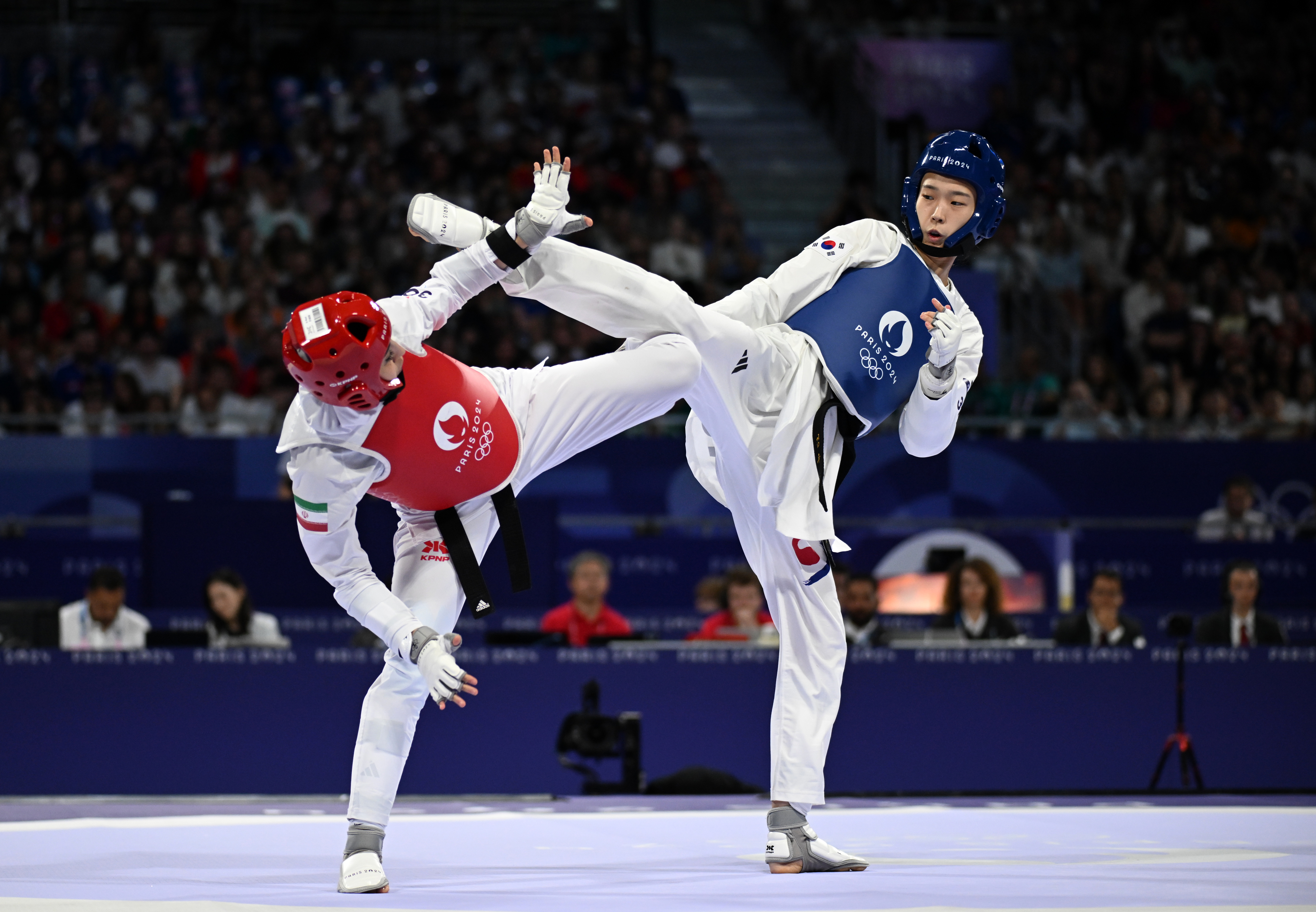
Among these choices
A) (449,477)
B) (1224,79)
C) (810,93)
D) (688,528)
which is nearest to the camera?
(449,477)

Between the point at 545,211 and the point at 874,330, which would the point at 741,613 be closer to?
the point at 874,330

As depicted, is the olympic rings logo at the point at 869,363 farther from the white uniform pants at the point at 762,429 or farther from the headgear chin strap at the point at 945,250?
the headgear chin strap at the point at 945,250

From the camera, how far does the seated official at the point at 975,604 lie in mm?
8875

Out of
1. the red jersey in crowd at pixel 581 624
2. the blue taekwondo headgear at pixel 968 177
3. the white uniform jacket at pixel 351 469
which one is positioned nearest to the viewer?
the white uniform jacket at pixel 351 469

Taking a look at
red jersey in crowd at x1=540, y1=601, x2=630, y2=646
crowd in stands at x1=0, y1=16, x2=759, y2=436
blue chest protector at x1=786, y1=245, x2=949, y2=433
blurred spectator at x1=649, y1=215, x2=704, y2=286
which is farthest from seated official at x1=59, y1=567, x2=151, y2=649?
blurred spectator at x1=649, y1=215, x2=704, y2=286

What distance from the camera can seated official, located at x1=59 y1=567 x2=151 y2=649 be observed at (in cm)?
865

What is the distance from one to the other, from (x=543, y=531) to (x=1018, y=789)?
3275 mm

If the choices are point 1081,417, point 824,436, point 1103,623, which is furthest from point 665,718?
point 1081,417

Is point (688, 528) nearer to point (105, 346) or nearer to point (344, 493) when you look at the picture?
point (105, 346)

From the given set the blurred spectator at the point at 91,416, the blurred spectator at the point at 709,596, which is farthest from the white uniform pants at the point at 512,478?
the blurred spectator at the point at 91,416

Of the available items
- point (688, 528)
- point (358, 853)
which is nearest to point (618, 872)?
point (358, 853)

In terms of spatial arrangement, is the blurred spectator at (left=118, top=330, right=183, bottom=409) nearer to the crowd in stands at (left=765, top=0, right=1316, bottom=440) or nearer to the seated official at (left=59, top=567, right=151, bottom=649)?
the seated official at (left=59, top=567, right=151, bottom=649)

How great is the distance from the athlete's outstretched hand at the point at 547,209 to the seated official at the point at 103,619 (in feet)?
16.0

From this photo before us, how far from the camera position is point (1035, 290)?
13.5 meters
